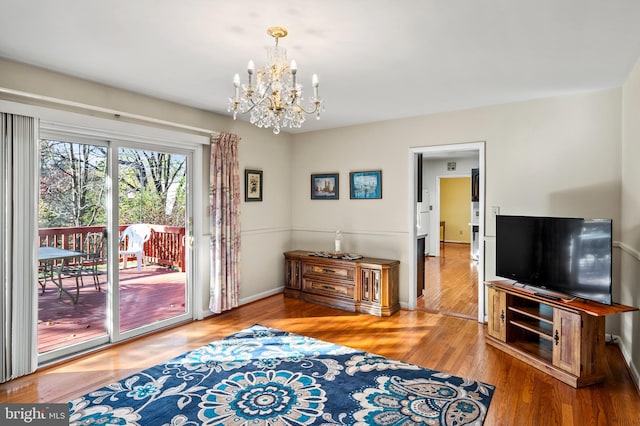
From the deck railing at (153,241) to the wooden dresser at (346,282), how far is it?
1672 mm

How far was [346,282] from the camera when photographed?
4.79 meters

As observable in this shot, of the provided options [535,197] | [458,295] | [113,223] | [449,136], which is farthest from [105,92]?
[458,295]

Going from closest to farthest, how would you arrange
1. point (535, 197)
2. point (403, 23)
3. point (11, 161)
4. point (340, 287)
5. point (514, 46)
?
point (403, 23) < point (514, 46) < point (11, 161) < point (535, 197) < point (340, 287)

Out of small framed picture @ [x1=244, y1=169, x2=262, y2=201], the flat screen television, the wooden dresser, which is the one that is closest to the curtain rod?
small framed picture @ [x1=244, y1=169, x2=262, y2=201]

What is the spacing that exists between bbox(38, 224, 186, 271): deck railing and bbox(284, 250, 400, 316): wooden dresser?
1672mm

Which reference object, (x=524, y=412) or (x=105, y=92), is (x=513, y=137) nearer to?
(x=524, y=412)

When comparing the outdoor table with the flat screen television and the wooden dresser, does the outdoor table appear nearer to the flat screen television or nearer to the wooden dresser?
the wooden dresser

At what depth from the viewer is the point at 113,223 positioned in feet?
11.7

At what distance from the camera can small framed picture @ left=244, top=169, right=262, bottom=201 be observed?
4.98 metres

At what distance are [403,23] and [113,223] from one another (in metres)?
3.22

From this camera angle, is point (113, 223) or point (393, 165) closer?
point (113, 223)

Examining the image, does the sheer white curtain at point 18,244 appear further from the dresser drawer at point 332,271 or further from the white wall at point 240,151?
the dresser drawer at point 332,271

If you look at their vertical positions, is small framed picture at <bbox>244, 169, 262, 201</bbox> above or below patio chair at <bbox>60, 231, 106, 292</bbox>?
above

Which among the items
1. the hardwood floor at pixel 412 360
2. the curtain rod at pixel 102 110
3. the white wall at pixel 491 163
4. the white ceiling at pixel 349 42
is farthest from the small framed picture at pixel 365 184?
the curtain rod at pixel 102 110
